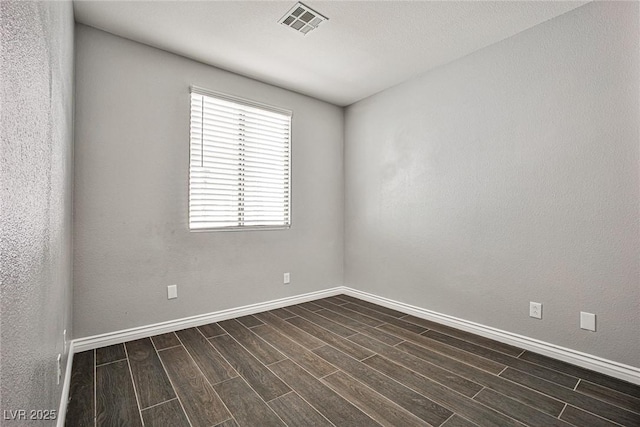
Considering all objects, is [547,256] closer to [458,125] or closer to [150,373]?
[458,125]

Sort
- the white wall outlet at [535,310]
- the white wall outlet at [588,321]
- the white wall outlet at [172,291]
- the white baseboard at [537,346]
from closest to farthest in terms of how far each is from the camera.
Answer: the white baseboard at [537,346] → the white wall outlet at [588,321] → the white wall outlet at [535,310] → the white wall outlet at [172,291]

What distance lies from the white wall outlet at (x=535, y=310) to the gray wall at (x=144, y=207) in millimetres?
2403

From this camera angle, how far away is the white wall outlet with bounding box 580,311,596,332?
2152 millimetres

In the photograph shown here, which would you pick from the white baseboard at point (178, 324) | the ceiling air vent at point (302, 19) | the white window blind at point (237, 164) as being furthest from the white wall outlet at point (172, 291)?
the ceiling air vent at point (302, 19)

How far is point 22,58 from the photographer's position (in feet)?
2.26

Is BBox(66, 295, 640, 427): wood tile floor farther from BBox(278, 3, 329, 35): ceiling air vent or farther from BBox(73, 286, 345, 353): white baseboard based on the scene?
BBox(278, 3, 329, 35): ceiling air vent

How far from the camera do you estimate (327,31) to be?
2518mm

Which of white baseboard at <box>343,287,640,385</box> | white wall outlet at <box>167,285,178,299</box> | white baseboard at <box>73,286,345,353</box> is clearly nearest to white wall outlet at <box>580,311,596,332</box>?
white baseboard at <box>343,287,640,385</box>

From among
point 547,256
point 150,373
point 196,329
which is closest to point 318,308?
point 196,329

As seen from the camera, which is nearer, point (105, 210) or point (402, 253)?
point (105, 210)

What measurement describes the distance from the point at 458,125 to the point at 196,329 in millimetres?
3114

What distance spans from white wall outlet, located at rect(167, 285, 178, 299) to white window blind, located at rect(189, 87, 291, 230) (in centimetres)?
57

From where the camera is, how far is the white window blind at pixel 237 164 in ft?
9.82

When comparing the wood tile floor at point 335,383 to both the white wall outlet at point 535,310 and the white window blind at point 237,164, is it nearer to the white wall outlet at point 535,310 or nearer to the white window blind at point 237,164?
the white wall outlet at point 535,310
